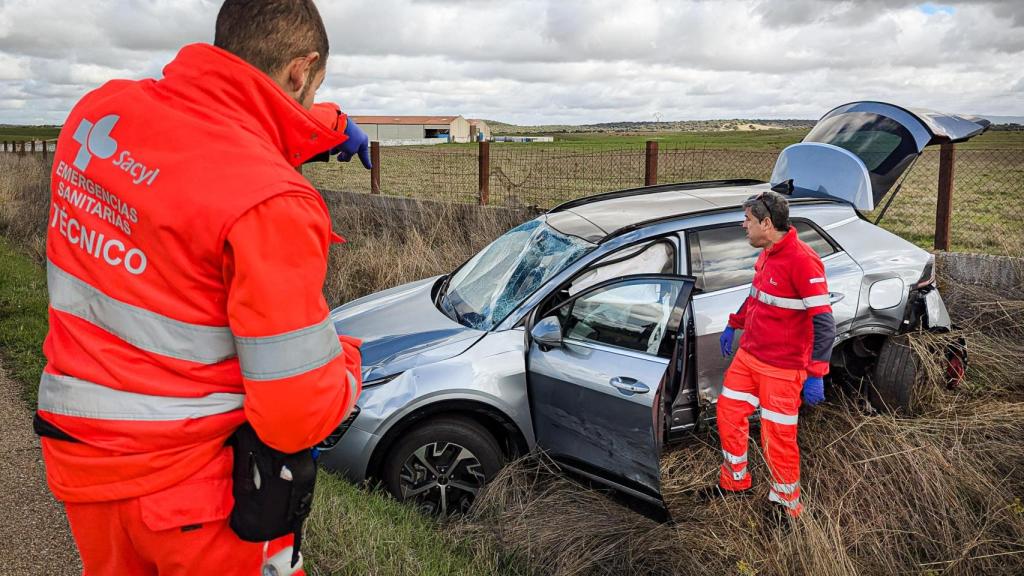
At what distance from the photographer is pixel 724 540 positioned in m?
3.42

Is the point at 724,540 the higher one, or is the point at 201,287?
the point at 201,287

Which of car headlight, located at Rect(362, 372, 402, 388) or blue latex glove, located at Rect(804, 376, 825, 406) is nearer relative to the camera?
car headlight, located at Rect(362, 372, 402, 388)

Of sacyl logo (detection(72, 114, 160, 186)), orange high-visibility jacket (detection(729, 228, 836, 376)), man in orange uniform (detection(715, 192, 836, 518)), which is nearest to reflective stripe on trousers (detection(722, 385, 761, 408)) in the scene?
man in orange uniform (detection(715, 192, 836, 518))

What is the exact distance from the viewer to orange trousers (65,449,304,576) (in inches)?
59.0

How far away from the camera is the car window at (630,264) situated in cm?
→ 418

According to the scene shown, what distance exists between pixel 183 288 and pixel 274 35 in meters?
0.56

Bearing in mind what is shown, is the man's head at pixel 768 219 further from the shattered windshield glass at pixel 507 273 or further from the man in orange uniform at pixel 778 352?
the shattered windshield glass at pixel 507 273

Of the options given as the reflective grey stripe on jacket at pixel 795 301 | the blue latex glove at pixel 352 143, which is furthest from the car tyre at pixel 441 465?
the blue latex glove at pixel 352 143

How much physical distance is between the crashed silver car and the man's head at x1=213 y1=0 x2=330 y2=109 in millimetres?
2335

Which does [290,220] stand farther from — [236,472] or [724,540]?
[724,540]

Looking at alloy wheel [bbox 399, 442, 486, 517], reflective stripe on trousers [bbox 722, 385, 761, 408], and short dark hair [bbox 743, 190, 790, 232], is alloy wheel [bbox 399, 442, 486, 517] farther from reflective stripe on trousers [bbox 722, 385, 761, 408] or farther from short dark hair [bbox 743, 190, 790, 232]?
short dark hair [bbox 743, 190, 790, 232]

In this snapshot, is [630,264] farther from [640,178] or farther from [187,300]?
[640,178]

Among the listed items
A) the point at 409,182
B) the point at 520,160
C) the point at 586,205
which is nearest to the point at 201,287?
the point at 586,205

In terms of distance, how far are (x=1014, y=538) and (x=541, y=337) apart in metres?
2.29
